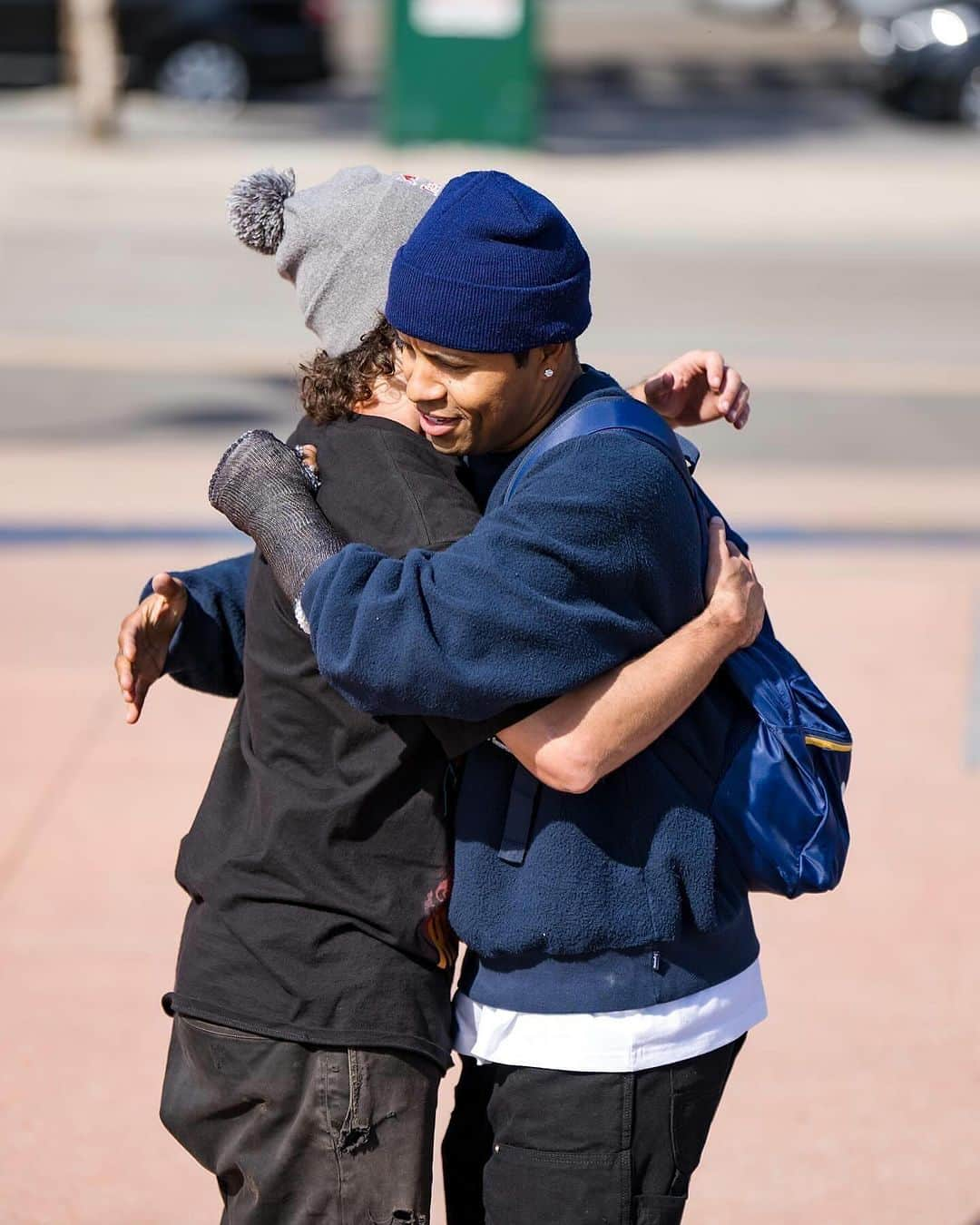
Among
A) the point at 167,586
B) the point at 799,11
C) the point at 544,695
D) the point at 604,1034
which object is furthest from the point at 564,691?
the point at 799,11

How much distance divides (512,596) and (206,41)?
19.1 m

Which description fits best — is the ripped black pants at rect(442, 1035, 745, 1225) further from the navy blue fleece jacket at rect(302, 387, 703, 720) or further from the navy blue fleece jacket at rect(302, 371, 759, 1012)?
the navy blue fleece jacket at rect(302, 387, 703, 720)

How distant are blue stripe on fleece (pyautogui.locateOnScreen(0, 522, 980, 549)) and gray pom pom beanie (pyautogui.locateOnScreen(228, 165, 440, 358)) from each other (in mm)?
4790

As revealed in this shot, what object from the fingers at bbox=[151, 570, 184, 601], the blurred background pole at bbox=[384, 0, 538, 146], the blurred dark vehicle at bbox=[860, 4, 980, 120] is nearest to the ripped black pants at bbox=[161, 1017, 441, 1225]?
the fingers at bbox=[151, 570, 184, 601]

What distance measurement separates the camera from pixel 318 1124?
2.09m

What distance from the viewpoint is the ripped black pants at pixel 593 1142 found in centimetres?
207

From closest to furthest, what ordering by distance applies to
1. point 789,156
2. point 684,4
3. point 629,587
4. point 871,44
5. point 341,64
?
point 629,587 → point 789,156 → point 871,44 → point 341,64 → point 684,4

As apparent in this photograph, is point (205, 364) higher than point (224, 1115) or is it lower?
lower

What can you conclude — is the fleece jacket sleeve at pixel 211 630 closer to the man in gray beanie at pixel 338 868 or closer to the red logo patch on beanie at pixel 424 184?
the man in gray beanie at pixel 338 868

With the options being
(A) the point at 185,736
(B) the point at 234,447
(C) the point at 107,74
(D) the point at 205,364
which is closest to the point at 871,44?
(C) the point at 107,74

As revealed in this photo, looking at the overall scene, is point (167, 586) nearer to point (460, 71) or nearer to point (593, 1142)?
point (593, 1142)

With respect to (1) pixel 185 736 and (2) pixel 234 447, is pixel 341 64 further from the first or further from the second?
(2) pixel 234 447

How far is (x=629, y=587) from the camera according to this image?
193cm

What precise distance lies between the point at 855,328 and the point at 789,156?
7735mm
